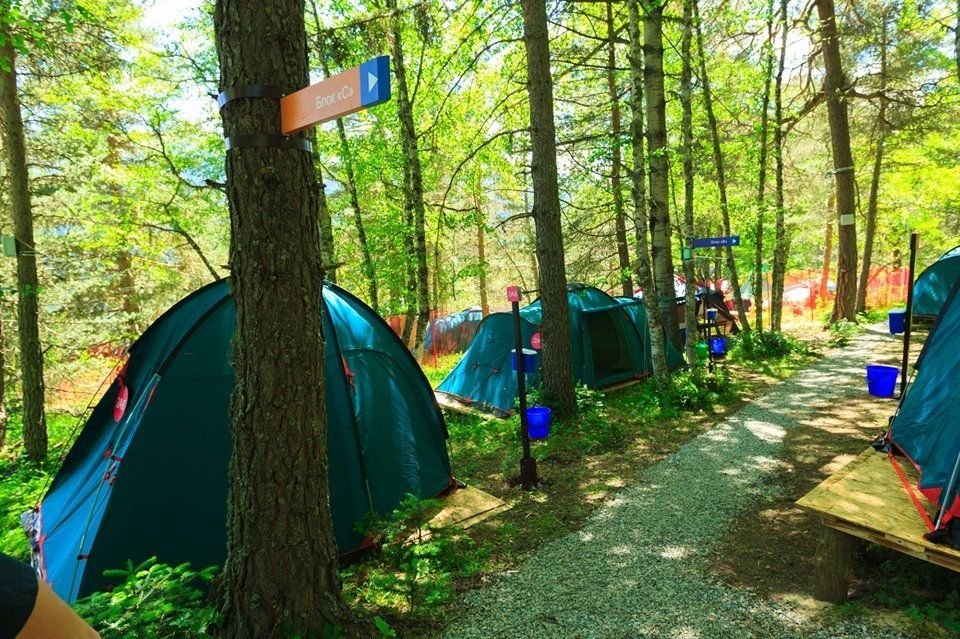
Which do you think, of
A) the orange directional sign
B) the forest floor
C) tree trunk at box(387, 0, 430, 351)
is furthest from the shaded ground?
tree trunk at box(387, 0, 430, 351)

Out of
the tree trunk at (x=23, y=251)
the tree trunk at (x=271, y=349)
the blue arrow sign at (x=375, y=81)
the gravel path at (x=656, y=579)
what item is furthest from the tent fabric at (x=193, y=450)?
the tree trunk at (x=23, y=251)

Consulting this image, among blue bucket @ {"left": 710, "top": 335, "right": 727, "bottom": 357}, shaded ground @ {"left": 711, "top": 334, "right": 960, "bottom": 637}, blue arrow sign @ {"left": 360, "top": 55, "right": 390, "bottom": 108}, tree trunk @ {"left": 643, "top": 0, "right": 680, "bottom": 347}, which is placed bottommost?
shaded ground @ {"left": 711, "top": 334, "right": 960, "bottom": 637}

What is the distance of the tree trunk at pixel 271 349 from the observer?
230 cm

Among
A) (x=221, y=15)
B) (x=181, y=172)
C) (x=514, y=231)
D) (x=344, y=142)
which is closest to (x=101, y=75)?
(x=181, y=172)

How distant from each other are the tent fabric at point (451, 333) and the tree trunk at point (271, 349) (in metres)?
14.1

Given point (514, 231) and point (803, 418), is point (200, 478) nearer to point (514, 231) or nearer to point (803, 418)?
point (803, 418)

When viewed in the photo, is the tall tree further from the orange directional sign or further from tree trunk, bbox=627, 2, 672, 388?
the orange directional sign

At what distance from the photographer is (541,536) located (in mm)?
3932

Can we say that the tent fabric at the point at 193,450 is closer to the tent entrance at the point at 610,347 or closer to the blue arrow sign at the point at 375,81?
the blue arrow sign at the point at 375,81

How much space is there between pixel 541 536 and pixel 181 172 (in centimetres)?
977

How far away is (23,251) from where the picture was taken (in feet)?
19.9

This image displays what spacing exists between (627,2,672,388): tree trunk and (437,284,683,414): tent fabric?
0.99m

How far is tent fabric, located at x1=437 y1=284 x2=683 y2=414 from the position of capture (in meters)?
7.84

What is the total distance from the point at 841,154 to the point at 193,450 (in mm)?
14046
